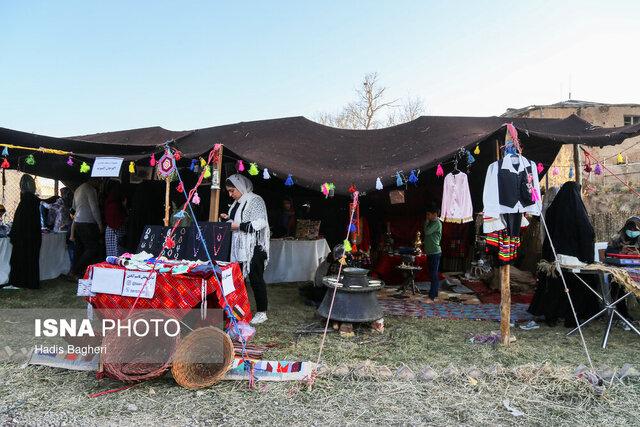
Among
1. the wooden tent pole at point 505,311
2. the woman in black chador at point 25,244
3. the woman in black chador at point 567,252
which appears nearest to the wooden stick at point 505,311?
the wooden tent pole at point 505,311

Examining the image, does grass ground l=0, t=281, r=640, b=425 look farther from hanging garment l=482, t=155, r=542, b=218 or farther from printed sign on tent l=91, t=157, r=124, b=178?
printed sign on tent l=91, t=157, r=124, b=178

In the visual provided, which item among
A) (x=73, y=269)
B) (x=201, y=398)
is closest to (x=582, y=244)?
(x=201, y=398)

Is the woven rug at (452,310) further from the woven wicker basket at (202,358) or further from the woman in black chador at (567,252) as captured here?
the woven wicker basket at (202,358)

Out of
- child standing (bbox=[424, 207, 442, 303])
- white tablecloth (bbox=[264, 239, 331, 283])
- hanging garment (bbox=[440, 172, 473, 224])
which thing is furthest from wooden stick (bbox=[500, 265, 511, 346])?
white tablecloth (bbox=[264, 239, 331, 283])

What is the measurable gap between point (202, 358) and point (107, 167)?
8.92 feet

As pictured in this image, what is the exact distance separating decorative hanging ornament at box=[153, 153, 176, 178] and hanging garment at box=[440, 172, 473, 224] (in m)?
3.10

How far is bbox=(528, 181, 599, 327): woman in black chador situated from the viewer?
471cm

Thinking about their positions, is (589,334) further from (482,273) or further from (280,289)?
(280,289)

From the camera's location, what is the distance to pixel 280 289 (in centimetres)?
677

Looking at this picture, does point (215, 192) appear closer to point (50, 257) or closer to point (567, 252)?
point (567, 252)

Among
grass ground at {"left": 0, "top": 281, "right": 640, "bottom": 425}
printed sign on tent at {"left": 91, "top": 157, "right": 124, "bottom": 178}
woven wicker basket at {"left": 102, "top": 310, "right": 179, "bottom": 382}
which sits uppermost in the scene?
printed sign on tent at {"left": 91, "top": 157, "right": 124, "bottom": 178}

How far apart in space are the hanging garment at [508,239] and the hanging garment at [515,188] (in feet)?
0.57

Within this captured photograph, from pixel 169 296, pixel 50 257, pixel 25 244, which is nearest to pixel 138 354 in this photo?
pixel 169 296

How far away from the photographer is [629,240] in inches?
187
